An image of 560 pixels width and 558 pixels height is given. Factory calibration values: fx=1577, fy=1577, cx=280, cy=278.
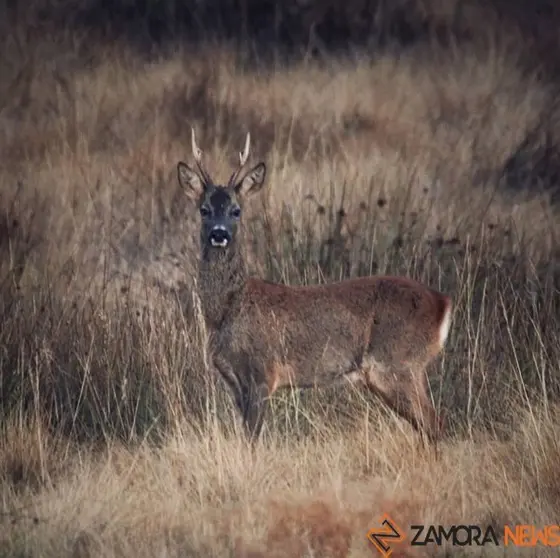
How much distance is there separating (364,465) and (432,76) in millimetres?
10790

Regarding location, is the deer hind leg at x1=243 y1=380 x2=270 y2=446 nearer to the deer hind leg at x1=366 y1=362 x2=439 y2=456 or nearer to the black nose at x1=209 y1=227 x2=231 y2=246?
the deer hind leg at x1=366 y1=362 x2=439 y2=456

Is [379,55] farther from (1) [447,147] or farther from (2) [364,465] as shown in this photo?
(2) [364,465]

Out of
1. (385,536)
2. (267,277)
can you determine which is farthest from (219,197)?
(385,536)

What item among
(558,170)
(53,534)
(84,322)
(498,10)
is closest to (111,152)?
(558,170)

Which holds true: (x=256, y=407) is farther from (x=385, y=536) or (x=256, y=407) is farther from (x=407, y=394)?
(x=385, y=536)

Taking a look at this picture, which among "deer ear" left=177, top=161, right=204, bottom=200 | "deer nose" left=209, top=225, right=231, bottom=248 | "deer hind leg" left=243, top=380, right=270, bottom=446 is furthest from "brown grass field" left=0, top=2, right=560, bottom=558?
"deer ear" left=177, top=161, right=204, bottom=200

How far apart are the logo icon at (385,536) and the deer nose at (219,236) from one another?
212 centimetres

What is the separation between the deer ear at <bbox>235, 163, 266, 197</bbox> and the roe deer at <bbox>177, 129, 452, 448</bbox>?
22cm

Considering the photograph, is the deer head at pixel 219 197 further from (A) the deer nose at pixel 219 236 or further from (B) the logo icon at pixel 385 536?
(B) the logo icon at pixel 385 536

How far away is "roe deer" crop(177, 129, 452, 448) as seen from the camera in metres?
8.09

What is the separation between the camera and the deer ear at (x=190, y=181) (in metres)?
8.65

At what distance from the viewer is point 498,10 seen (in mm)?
19844

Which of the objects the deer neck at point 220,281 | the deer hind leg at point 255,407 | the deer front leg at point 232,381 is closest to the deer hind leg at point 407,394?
the deer hind leg at point 255,407

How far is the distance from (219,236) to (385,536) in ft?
7.49
